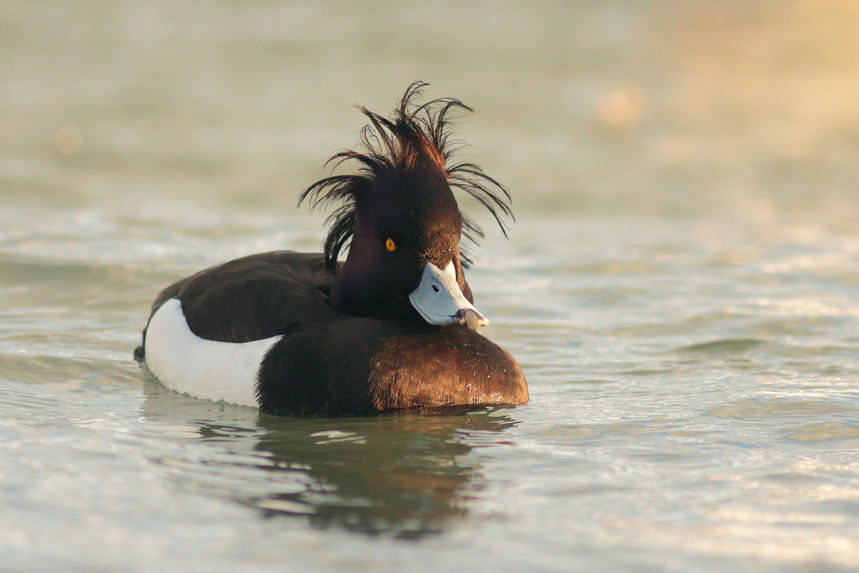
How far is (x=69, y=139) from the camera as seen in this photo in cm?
1327

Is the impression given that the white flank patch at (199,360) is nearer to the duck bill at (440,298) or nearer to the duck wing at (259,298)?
the duck wing at (259,298)

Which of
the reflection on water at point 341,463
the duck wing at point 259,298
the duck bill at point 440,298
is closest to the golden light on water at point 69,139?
the duck wing at point 259,298

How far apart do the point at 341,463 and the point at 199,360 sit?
1.46 meters

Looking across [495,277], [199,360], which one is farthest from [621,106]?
[199,360]

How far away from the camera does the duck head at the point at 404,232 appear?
537 centimetres

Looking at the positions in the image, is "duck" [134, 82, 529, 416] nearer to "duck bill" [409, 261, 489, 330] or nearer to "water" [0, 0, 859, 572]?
"duck bill" [409, 261, 489, 330]

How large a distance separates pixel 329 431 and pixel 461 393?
0.75m

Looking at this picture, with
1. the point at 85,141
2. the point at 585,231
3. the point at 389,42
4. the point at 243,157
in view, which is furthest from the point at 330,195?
the point at 389,42

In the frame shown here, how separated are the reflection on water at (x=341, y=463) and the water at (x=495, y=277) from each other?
0.02m

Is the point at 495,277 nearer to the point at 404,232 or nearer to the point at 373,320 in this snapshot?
the point at 373,320

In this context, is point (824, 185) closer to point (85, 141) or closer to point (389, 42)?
point (389, 42)

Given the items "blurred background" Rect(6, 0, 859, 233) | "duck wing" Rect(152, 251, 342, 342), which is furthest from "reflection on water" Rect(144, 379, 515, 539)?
"blurred background" Rect(6, 0, 859, 233)

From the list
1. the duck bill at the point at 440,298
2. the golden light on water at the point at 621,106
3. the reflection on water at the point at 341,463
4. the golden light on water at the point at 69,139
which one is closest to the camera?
the reflection on water at the point at 341,463

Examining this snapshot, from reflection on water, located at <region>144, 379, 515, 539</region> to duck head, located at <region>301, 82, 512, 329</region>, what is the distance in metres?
0.58
